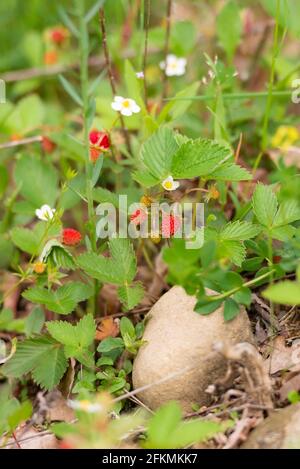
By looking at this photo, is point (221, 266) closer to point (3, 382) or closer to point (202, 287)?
point (202, 287)

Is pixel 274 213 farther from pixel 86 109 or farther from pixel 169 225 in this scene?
pixel 86 109

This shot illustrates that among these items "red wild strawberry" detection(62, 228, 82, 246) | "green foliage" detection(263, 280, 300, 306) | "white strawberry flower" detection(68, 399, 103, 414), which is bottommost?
"white strawberry flower" detection(68, 399, 103, 414)

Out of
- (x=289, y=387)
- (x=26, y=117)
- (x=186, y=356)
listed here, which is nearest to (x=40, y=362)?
(x=186, y=356)

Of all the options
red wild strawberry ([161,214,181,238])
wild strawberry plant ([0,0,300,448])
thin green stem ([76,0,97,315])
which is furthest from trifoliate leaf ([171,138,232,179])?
thin green stem ([76,0,97,315])

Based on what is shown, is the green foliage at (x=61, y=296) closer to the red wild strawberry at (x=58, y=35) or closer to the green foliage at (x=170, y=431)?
the green foliage at (x=170, y=431)

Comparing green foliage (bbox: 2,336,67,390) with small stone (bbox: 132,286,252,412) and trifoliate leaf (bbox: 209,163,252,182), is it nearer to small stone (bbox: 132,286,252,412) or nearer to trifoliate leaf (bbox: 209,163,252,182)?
small stone (bbox: 132,286,252,412)

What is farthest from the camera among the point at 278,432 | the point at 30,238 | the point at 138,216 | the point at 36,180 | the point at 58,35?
the point at 58,35
